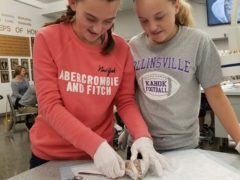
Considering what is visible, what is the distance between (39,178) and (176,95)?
44cm

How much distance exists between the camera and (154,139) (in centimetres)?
86

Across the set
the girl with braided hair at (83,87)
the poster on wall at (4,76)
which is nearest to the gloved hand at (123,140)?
the girl with braided hair at (83,87)

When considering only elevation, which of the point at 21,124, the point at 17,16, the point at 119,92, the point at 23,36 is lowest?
the point at 21,124

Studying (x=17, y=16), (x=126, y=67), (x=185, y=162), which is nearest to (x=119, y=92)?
(x=126, y=67)

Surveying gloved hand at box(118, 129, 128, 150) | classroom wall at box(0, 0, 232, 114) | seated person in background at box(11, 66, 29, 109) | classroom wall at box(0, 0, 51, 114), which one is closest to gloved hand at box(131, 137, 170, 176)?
gloved hand at box(118, 129, 128, 150)

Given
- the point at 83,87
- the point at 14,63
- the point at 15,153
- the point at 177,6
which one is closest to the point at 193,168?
the point at 83,87

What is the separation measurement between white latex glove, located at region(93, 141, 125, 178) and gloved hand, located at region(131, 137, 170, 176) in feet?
0.19

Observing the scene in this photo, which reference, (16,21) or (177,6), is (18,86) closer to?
(16,21)

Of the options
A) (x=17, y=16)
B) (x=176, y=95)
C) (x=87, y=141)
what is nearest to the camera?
(x=87, y=141)

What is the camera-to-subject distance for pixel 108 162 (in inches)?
25.6

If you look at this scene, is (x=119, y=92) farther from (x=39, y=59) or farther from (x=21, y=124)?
(x=21, y=124)

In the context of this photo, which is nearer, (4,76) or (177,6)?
(177,6)

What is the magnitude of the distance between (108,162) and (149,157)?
0.37ft

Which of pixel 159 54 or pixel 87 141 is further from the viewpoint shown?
pixel 159 54
